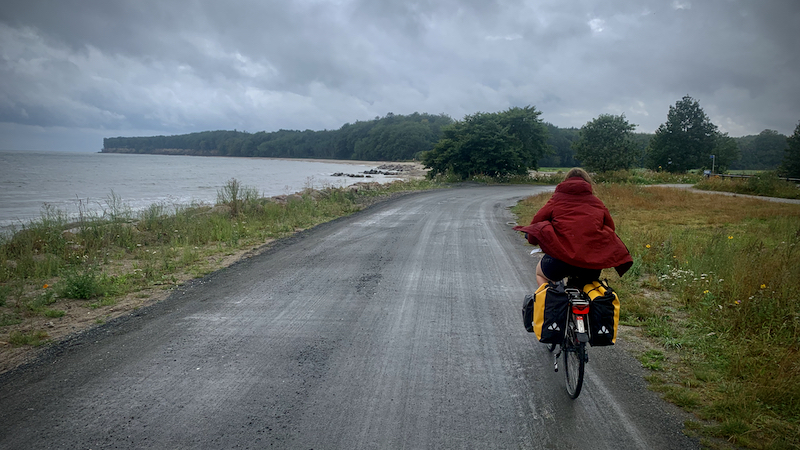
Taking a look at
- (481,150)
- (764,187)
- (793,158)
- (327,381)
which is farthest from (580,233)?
(793,158)

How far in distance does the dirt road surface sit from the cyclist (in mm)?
1091

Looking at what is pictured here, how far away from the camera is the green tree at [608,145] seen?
38.1 meters

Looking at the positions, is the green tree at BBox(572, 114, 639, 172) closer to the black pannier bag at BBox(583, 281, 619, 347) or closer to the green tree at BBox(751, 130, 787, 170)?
the black pannier bag at BBox(583, 281, 619, 347)

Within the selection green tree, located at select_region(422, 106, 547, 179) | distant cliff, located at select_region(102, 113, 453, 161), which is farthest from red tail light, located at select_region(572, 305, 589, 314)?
distant cliff, located at select_region(102, 113, 453, 161)

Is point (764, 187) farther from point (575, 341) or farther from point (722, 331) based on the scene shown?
point (575, 341)

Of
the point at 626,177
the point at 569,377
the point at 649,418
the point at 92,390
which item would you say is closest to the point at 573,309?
the point at 569,377

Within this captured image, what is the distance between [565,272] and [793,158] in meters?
62.4

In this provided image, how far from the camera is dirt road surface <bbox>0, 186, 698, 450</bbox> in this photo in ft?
10.1

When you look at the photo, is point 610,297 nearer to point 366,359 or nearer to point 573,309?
point 573,309

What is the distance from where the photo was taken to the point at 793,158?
159 ft

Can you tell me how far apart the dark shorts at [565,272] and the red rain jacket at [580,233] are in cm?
14

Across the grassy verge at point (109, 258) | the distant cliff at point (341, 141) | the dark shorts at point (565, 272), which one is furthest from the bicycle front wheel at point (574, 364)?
the distant cliff at point (341, 141)

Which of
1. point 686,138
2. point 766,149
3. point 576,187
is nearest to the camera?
point 576,187

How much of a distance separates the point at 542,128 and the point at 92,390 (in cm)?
4386
